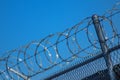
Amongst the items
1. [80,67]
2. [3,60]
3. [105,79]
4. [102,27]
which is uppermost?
[3,60]

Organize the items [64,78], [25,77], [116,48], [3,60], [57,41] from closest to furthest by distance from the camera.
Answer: [116,48] → [57,41] → [64,78] → [25,77] → [3,60]

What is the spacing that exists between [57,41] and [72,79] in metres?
0.96

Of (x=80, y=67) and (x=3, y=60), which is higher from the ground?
(x=3, y=60)

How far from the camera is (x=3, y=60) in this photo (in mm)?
8172

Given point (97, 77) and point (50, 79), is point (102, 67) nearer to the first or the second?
point (97, 77)

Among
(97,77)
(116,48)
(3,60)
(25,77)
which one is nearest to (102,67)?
(97,77)

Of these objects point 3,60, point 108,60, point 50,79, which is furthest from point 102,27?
point 3,60

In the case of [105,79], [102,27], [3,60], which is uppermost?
[3,60]

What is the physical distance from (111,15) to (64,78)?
6.52 feet

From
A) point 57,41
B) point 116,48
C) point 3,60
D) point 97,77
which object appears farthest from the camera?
point 3,60

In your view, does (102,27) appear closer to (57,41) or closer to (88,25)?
(88,25)

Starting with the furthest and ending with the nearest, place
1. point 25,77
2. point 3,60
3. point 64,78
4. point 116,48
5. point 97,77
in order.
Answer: point 3,60 → point 25,77 → point 64,78 → point 97,77 → point 116,48

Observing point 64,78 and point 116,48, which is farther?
point 64,78

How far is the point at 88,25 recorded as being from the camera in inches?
238
